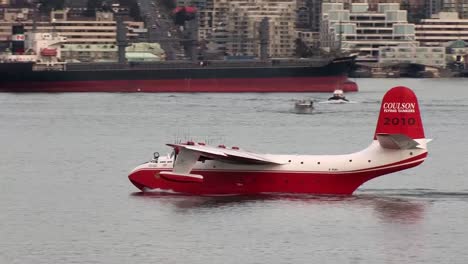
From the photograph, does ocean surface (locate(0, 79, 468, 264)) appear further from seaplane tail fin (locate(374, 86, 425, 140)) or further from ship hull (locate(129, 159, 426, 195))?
seaplane tail fin (locate(374, 86, 425, 140))

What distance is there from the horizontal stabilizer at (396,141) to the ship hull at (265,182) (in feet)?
3.38

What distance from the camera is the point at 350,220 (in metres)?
47.3

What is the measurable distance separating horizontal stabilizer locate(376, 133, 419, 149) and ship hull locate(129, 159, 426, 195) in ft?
3.38

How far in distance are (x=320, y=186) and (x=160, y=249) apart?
10.4 metres

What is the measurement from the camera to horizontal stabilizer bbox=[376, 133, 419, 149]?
165 ft

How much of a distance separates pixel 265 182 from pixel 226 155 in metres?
2.09

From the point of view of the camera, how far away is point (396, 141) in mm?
50500

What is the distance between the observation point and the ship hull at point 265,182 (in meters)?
51.4

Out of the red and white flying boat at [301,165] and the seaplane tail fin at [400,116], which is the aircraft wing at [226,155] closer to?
the red and white flying boat at [301,165]

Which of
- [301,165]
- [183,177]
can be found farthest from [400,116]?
[183,177]

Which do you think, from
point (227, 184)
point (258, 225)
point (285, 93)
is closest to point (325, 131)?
point (227, 184)

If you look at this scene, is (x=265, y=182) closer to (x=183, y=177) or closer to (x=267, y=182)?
(x=267, y=182)

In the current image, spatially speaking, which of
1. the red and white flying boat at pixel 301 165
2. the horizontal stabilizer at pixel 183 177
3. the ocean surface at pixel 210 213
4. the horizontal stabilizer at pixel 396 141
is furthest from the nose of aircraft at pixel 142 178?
the horizontal stabilizer at pixel 396 141

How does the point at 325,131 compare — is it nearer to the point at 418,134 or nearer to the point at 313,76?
the point at 418,134
